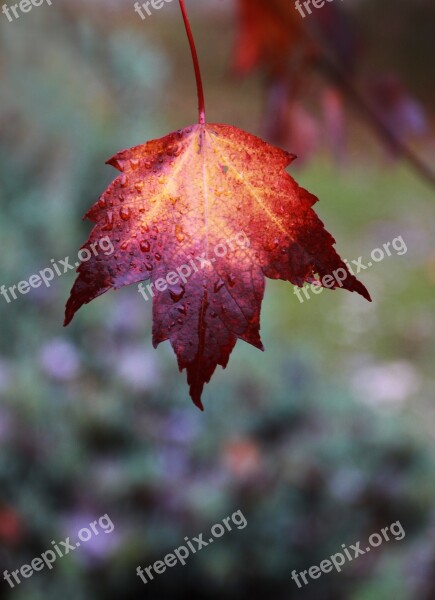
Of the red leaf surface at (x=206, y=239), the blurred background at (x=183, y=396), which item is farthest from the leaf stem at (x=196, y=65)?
the blurred background at (x=183, y=396)

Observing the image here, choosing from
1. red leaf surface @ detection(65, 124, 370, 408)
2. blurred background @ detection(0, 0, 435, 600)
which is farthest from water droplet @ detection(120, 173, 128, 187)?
blurred background @ detection(0, 0, 435, 600)

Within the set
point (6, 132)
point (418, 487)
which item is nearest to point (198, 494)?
point (418, 487)

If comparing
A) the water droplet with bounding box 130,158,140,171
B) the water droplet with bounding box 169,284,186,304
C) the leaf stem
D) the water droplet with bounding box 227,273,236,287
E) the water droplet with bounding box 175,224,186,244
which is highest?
the leaf stem

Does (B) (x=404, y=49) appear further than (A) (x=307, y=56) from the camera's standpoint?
Yes

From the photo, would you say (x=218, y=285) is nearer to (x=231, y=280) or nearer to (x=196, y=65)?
(x=231, y=280)

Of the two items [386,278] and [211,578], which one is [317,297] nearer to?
[386,278]

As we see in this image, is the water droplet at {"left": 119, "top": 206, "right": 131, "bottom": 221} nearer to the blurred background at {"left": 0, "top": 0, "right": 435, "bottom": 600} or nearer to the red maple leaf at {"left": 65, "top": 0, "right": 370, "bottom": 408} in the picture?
the red maple leaf at {"left": 65, "top": 0, "right": 370, "bottom": 408}

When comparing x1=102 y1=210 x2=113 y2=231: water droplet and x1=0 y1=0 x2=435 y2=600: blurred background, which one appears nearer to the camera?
x1=102 y1=210 x2=113 y2=231: water droplet
